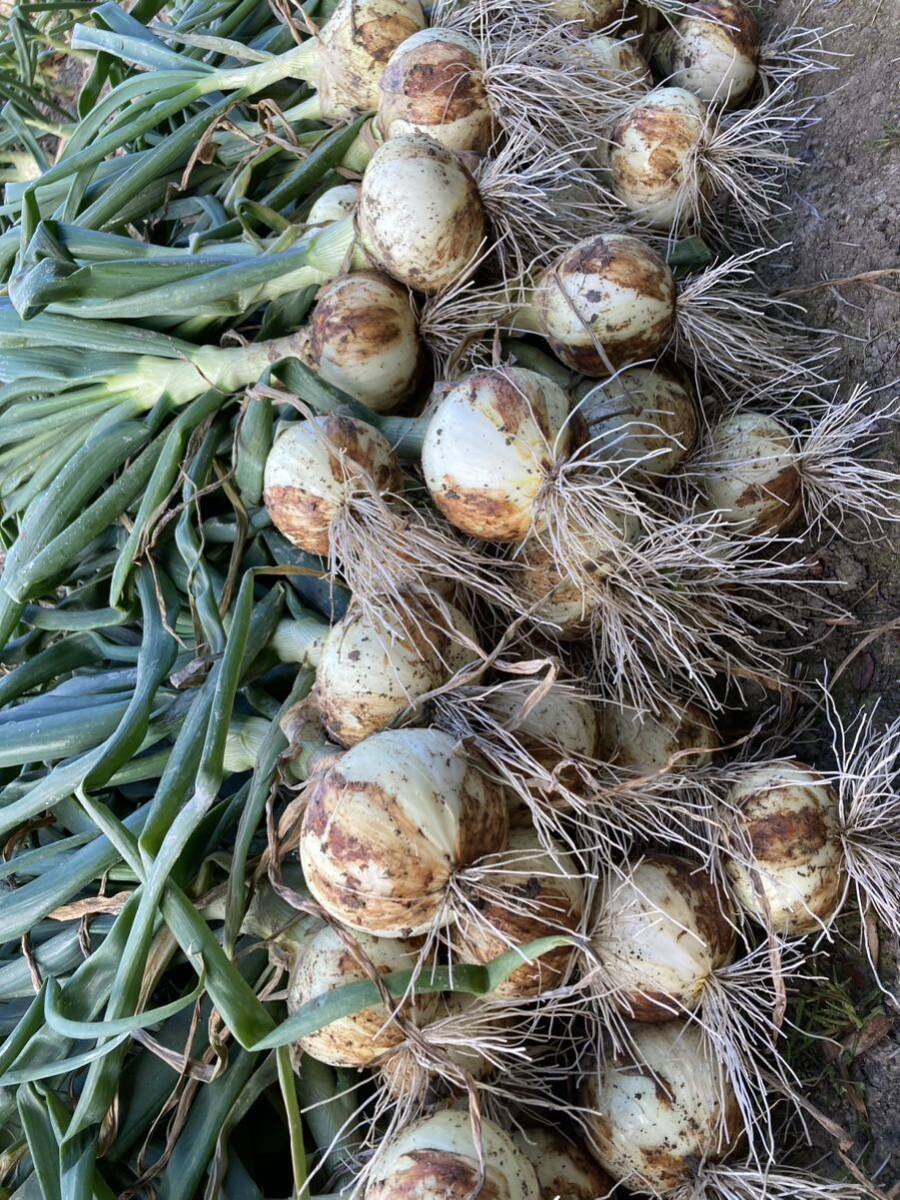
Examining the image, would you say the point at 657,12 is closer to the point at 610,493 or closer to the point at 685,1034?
the point at 610,493

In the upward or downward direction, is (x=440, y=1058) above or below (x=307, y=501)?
below

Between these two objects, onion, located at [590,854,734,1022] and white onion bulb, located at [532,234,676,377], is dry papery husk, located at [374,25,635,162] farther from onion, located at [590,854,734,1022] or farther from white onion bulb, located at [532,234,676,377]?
onion, located at [590,854,734,1022]

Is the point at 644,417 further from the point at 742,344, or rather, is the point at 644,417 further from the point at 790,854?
the point at 790,854

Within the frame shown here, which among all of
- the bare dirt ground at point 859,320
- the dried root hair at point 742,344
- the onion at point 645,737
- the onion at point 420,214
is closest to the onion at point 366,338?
the onion at point 420,214

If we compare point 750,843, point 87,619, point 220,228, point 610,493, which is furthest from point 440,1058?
point 220,228

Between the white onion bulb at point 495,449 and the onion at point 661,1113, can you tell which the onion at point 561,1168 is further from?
the white onion bulb at point 495,449
